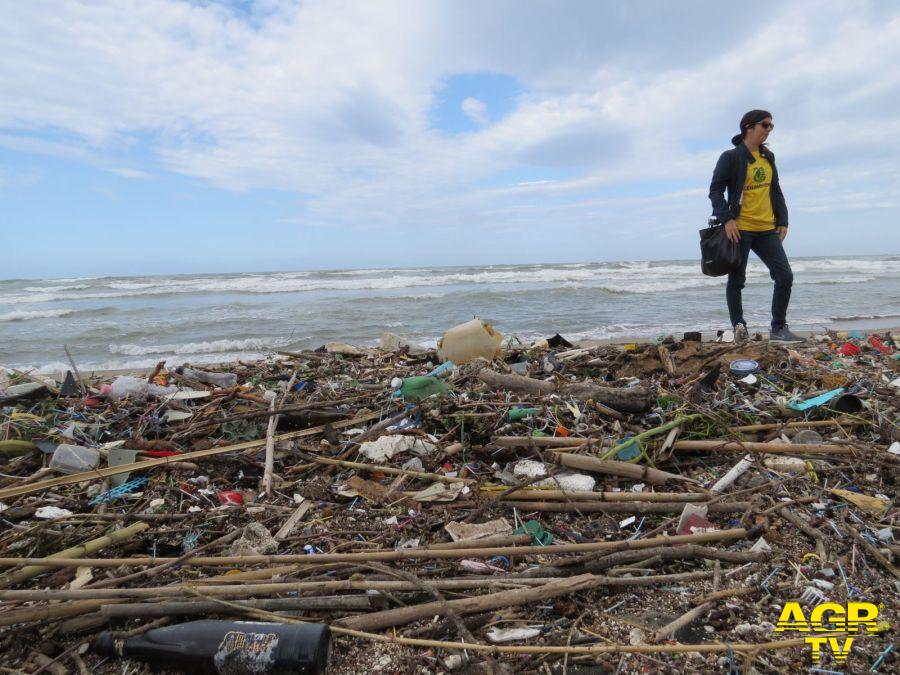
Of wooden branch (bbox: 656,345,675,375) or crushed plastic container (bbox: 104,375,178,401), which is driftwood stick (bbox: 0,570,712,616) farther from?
crushed plastic container (bbox: 104,375,178,401)

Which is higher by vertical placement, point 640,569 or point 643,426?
point 643,426

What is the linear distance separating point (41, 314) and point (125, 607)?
16957 mm

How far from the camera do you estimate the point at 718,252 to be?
4969 millimetres

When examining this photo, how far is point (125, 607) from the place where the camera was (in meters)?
1.70

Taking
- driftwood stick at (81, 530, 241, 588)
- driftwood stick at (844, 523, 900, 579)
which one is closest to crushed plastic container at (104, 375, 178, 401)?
driftwood stick at (81, 530, 241, 588)

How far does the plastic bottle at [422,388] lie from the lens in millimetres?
3578

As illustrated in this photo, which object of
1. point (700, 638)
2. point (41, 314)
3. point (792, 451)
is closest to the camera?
point (700, 638)

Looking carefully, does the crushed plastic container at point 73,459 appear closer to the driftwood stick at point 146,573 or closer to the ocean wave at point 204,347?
the driftwood stick at point 146,573

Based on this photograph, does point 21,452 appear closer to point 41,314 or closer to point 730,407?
point 730,407

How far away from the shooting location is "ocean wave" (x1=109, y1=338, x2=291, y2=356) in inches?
357

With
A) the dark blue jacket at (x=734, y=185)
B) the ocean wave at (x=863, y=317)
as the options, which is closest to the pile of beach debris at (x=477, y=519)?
the dark blue jacket at (x=734, y=185)

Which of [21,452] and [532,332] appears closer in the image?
[21,452]

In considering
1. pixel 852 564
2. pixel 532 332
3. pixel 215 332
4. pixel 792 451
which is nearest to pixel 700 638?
pixel 852 564

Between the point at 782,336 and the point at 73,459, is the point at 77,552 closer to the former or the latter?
the point at 73,459
